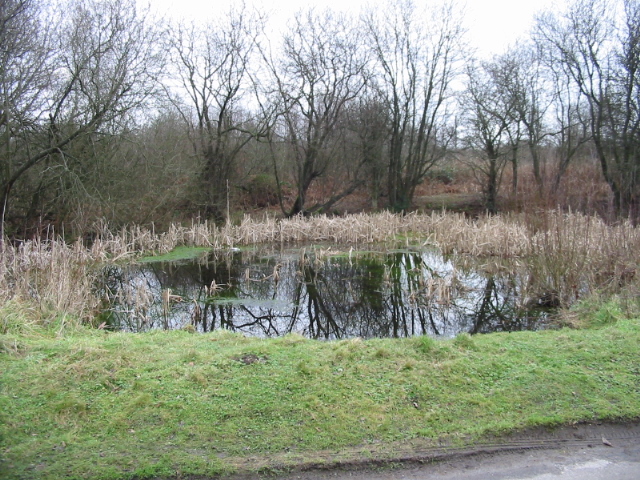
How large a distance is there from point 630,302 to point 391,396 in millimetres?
4012

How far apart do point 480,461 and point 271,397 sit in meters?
1.40

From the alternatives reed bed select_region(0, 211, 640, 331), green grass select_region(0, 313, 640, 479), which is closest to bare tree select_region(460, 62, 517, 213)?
reed bed select_region(0, 211, 640, 331)

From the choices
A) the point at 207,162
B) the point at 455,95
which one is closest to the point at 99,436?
the point at 207,162

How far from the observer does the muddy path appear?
274cm

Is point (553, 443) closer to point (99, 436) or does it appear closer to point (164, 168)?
point (99, 436)

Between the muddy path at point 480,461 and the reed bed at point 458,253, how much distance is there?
13.3 feet

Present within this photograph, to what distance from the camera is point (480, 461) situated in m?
2.87

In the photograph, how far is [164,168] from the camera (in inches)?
579

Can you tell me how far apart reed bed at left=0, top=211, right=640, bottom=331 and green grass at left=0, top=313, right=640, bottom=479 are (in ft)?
5.64

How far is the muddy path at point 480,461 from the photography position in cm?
274

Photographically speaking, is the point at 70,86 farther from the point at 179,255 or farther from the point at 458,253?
the point at 458,253

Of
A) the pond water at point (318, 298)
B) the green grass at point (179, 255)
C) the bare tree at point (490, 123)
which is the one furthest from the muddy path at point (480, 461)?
the bare tree at point (490, 123)

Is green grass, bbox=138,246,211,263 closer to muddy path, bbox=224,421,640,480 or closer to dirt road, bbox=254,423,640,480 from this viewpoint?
muddy path, bbox=224,421,640,480

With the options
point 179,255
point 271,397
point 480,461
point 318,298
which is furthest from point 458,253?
point 480,461
